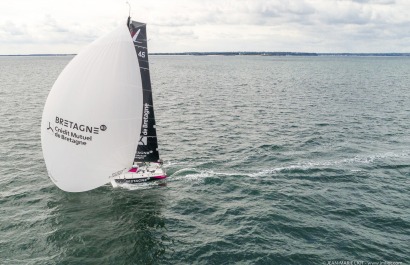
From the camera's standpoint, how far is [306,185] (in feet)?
116

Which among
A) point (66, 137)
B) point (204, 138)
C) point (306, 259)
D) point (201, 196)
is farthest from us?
point (204, 138)

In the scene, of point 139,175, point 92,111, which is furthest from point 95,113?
point 139,175

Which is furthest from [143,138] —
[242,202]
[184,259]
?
[184,259]

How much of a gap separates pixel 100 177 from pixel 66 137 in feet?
14.6

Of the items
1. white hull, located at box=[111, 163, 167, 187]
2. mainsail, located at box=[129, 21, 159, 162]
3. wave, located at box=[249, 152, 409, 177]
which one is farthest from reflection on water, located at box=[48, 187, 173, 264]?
wave, located at box=[249, 152, 409, 177]

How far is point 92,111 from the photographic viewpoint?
27750 millimetres

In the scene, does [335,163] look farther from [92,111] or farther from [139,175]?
[92,111]

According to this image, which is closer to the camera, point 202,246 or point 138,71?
point 202,246

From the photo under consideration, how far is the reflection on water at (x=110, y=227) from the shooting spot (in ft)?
80.7

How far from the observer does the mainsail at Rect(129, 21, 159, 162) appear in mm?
30219

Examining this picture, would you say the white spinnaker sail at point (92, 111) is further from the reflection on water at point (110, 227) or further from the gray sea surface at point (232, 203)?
the gray sea surface at point (232, 203)

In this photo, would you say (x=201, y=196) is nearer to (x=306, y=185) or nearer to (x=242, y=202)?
(x=242, y=202)

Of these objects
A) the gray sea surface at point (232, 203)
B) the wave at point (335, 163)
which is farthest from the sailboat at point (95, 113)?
the wave at point (335, 163)

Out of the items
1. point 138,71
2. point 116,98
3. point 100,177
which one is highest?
point 138,71
